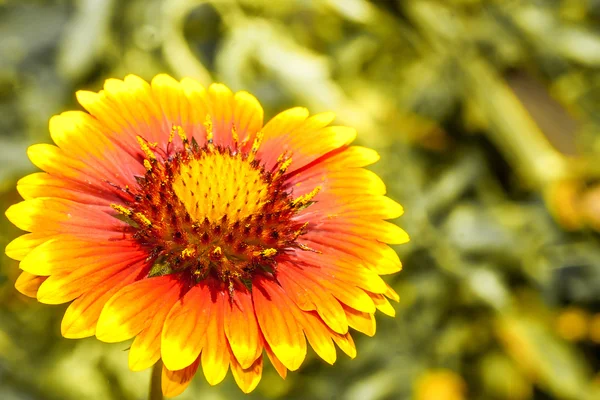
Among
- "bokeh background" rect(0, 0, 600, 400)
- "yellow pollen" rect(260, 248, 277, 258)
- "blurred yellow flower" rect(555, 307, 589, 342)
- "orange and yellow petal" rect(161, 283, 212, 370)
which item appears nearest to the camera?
"orange and yellow petal" rect(161, 283, 212, 370)

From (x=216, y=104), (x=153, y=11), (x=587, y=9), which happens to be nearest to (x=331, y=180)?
(x=216, y=104)

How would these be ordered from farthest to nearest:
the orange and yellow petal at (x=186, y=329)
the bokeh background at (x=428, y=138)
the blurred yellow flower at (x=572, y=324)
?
the blurred yellow flower at (x=572, y=324) < the bokeh background at (x=428, y=138) < the orange and yellow petal at (x=186, y=329)

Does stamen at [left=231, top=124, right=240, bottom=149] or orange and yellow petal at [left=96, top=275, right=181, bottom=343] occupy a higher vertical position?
stamen at [left=231, top=124, right=240, bottom=149]

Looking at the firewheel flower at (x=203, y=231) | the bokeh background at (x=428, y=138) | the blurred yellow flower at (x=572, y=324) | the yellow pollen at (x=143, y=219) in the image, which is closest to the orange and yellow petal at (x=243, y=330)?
the firewheel flower at (x=203, y=231)

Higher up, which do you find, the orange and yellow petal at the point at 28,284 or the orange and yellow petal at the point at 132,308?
the orange and yellow petal at the point at 132,308

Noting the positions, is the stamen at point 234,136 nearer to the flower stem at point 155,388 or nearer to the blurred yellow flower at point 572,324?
the flower stem at point 155,388

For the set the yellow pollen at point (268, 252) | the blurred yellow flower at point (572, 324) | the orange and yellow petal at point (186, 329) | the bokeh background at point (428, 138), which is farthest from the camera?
the blurred yellow flower at point (572, 324)

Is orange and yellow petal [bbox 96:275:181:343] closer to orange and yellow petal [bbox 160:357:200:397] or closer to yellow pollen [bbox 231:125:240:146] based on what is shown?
orange and yellow petal [bbox 160:357:200:397]

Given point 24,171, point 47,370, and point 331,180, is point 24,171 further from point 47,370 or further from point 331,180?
point 331,180

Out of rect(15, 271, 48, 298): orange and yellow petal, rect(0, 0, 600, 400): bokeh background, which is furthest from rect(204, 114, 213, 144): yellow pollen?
rect(0, 0, 600, 400): bokeh background
